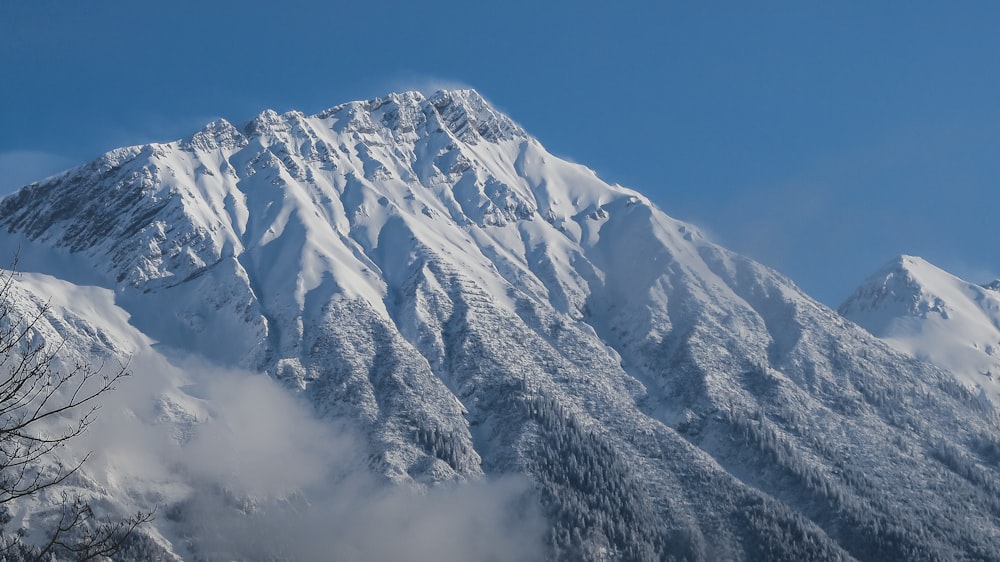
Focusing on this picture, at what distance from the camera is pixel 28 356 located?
22.4 m

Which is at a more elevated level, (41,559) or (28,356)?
(28,356)

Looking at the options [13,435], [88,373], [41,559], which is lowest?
[41,559]

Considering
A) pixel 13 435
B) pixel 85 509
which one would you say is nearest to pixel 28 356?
pixel 13 435

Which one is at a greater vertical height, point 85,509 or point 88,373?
point 88,373

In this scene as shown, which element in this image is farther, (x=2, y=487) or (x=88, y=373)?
(x=88, y=373)

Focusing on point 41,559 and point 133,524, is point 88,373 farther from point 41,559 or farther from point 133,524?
point 41,559

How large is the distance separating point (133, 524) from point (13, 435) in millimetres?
2865

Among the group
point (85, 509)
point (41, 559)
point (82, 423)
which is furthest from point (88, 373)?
point (41, 559)

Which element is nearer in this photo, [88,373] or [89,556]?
[89,556]

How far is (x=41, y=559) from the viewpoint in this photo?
20172 millimetres

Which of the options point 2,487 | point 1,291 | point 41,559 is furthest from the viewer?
point 1,291

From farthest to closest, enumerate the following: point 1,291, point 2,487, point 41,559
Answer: point 1,291, point 2,487, point 41,559

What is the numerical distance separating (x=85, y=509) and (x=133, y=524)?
3.14 feet

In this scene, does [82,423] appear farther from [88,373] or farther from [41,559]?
[41,559]
